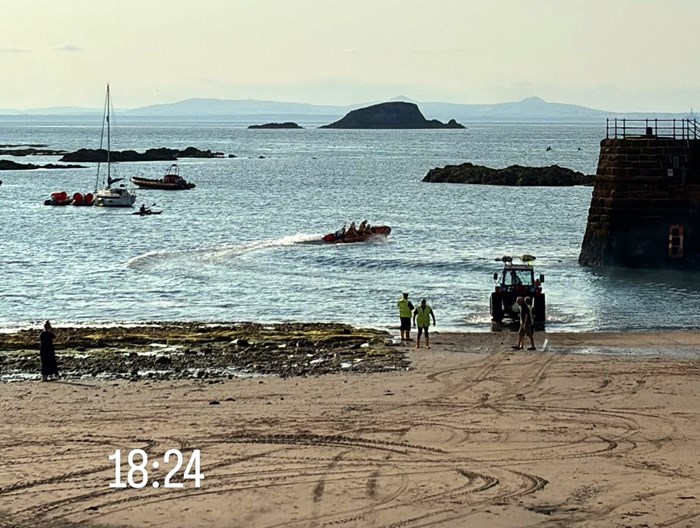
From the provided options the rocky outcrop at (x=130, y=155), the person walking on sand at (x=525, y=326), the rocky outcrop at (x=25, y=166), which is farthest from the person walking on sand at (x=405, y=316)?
the rocky outcrop at (x=130, y=155)

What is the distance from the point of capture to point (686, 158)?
38.8 m

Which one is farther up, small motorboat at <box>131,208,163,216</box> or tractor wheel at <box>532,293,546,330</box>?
small motorboat at <box>131,208,163,216</box>

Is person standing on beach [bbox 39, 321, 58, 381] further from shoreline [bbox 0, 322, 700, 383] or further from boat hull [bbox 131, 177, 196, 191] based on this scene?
boat hull [bbox 131, 177, 196, 191]

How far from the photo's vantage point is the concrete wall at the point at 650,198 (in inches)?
1521

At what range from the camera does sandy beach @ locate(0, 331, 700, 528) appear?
12.4 meters

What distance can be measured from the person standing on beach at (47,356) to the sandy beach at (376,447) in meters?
0.56

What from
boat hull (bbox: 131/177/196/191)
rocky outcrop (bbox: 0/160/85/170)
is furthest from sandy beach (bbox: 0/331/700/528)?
rocky outcrop (bbox: 0/160/85/170)

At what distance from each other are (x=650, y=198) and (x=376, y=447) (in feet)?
84.9

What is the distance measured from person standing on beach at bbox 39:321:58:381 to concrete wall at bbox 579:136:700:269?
75.0 feet

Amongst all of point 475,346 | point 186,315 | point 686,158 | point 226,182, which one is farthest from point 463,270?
point 226,182

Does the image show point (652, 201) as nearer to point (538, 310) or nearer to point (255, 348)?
point (538, 310)

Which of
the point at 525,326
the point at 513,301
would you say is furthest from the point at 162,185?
the point at 525,326

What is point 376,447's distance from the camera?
1502 centimetres

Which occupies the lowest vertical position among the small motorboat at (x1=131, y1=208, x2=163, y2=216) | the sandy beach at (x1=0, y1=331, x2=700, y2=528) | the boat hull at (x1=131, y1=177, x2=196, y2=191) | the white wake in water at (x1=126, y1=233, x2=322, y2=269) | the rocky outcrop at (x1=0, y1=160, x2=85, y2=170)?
the sandy beach at (x1=0, y1=331, x2=700, y2=528)
